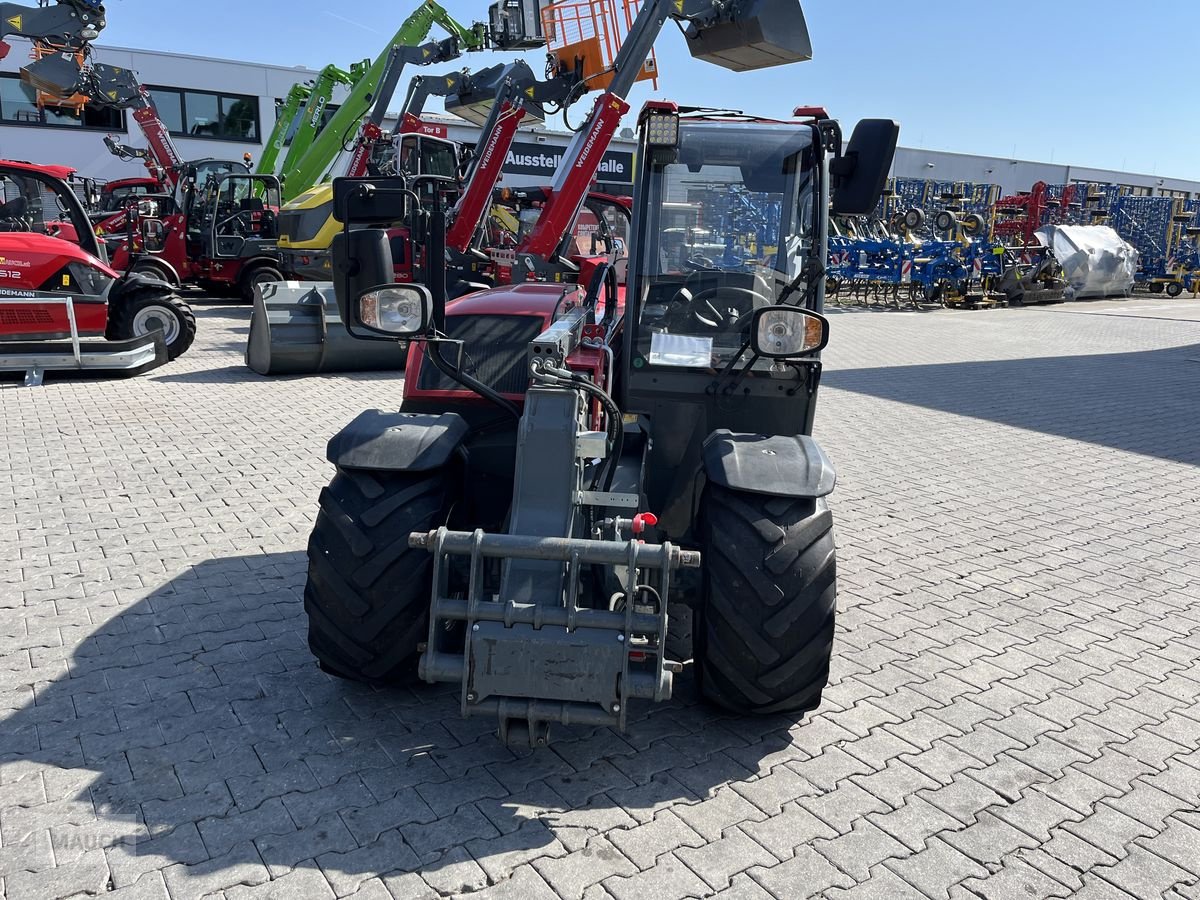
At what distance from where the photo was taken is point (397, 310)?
336 centimetres

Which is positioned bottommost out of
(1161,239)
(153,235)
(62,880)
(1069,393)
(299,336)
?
(62,880)

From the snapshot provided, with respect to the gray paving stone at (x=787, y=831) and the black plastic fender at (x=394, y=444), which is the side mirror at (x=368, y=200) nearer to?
the black plastic fender at (x=394, y=444)

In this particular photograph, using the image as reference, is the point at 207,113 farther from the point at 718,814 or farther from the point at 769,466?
the point at 718,814

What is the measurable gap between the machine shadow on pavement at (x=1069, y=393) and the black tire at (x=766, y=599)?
A: 523 centimetres

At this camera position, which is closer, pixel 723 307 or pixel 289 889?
pixel 289 889

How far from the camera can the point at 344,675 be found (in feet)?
11.2

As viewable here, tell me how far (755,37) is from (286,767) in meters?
6.80

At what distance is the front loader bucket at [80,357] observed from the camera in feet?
30.9

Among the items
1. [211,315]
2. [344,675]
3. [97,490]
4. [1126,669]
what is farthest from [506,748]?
[211,315]

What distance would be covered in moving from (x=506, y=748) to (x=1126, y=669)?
2.78m

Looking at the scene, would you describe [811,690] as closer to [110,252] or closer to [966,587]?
[966,587]

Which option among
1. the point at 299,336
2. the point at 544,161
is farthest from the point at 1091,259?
the point at 299,336

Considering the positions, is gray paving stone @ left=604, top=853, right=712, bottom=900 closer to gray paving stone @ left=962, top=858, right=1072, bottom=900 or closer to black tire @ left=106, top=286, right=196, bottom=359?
gray paving stone @ left=962, top=858, right=1072, bottom=900

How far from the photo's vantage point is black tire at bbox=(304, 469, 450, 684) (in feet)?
10.6
